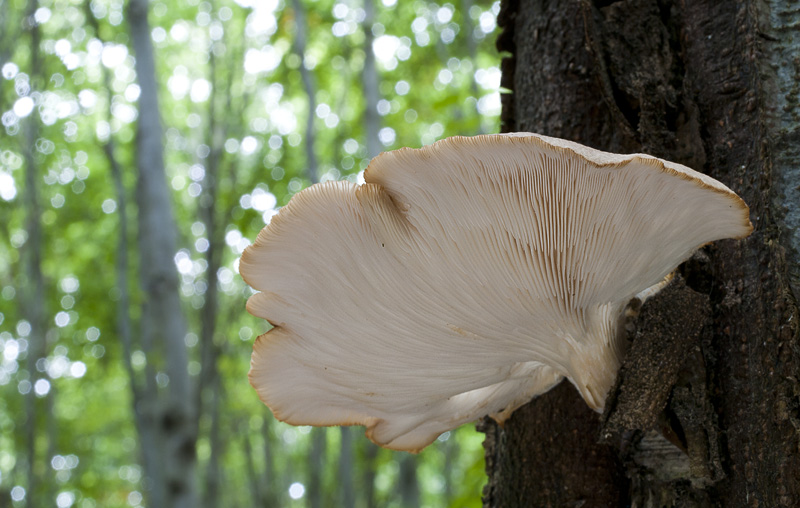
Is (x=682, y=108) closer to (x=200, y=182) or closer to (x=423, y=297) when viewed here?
(x=423, y=297)

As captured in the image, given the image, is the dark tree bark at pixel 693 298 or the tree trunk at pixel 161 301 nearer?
the dark tree bark at pixel 693 298

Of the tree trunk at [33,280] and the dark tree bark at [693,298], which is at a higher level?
the dark tree bark at [693,298]

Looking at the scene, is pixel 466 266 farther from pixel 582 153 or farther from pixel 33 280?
pixel 33 280

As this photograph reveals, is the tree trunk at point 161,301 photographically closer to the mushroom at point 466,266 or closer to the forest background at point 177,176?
the forest background at point 177,176

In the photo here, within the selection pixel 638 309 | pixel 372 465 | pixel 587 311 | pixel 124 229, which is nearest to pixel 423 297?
pixel 587 311

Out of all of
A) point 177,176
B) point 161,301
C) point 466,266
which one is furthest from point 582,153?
point 177,176

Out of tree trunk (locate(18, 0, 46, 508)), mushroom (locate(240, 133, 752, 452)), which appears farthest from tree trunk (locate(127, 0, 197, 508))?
tree trunk (locate(18, 0, 46, 508))

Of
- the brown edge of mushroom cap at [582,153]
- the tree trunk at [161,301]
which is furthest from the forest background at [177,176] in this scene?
the brown edge of mushroom cap at [582,153]
